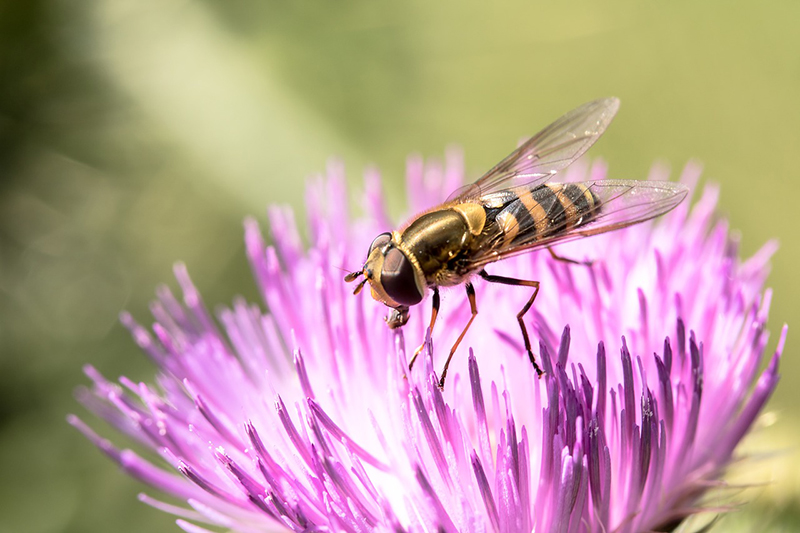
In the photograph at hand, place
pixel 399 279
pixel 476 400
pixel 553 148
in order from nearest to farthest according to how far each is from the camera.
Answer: pixel 476 400
pixel 399 279
pixel 553 148

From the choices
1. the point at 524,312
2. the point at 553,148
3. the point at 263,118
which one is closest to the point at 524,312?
the point at 524,312

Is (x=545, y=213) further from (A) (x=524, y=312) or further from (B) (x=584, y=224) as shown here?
(A) (x=524, y=312)

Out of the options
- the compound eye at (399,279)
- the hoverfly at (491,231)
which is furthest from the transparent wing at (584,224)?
the compound eye at (399,279)

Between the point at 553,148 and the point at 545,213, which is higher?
the point at 553,148

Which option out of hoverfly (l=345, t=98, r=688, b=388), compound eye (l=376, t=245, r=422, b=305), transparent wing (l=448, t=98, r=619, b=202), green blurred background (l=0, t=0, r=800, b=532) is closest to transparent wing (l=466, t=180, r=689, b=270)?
hoverfly (l=345, t=98, r=688, b=388)

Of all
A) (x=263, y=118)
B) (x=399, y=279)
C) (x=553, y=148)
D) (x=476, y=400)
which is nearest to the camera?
(x=476, y=400)

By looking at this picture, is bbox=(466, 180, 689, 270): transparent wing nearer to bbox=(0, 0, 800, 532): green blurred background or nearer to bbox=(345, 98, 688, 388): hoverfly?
bbox=(345, 98, 688, 388): hoverfly
